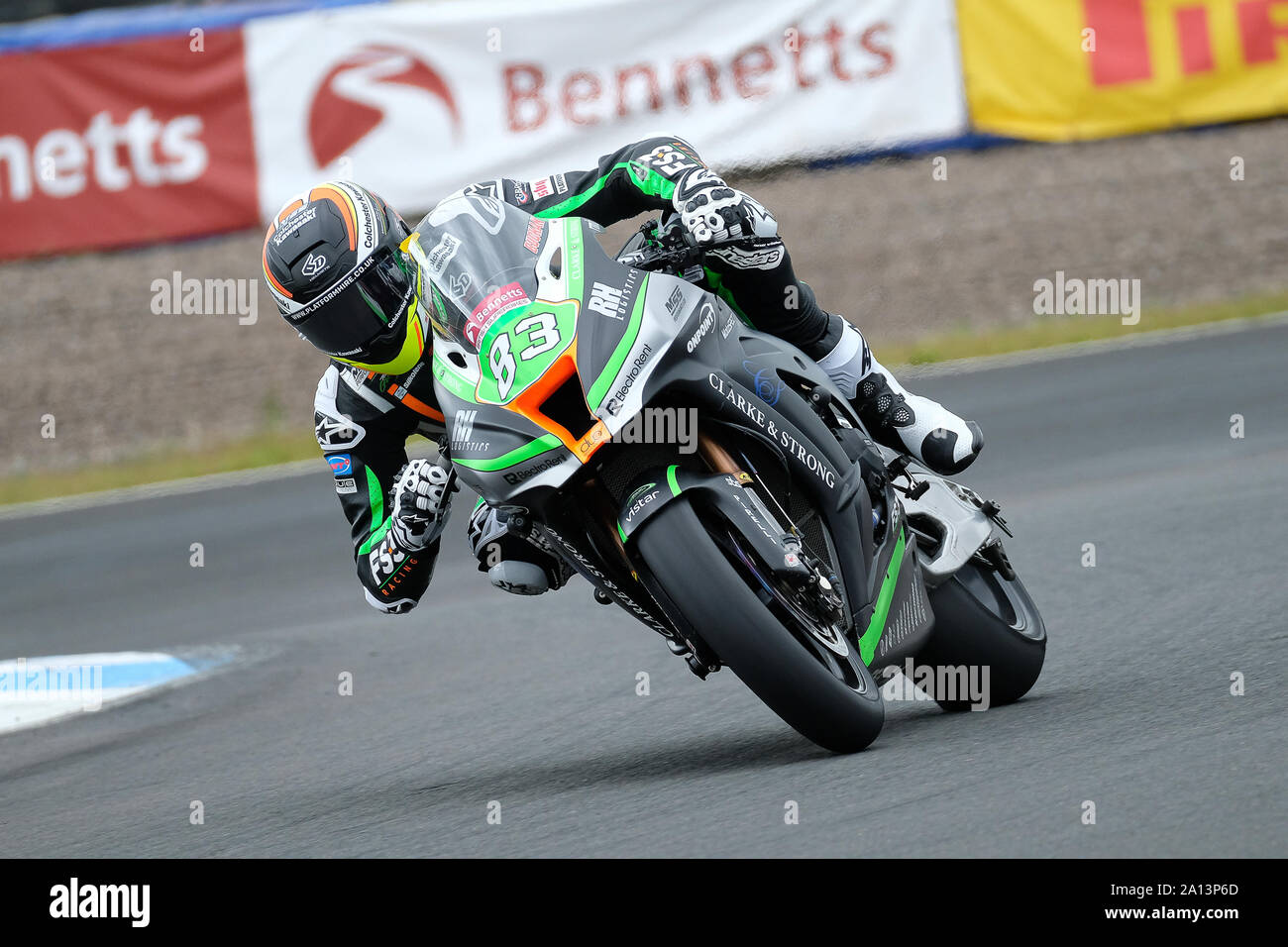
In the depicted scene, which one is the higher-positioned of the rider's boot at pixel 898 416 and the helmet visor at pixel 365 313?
the helmet visor at pixel 365 313

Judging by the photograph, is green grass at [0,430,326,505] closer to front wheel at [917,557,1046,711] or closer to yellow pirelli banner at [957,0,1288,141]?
yellow pirelli banner at [957,0,1288,141]

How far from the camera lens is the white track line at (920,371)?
11898 mm

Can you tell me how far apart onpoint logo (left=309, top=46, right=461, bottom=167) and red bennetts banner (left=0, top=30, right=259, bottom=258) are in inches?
24.5

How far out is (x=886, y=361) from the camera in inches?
496

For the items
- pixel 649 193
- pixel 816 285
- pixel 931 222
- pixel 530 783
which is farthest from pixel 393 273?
pixel 931 222

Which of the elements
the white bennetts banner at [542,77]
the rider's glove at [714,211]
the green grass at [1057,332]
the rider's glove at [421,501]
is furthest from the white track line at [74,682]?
the white bennetts banner at [542,77]

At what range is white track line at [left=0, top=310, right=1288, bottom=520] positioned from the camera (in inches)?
468

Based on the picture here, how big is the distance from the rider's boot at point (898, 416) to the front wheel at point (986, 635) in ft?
1.04

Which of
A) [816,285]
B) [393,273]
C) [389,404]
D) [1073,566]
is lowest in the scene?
[1073,566]

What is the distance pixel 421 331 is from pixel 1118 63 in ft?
35.6

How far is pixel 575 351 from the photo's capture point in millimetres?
4109

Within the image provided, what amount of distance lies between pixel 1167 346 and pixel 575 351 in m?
8.21

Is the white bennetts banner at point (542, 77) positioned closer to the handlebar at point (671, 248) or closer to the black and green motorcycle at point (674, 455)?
the handlebar at point (671, 248)
